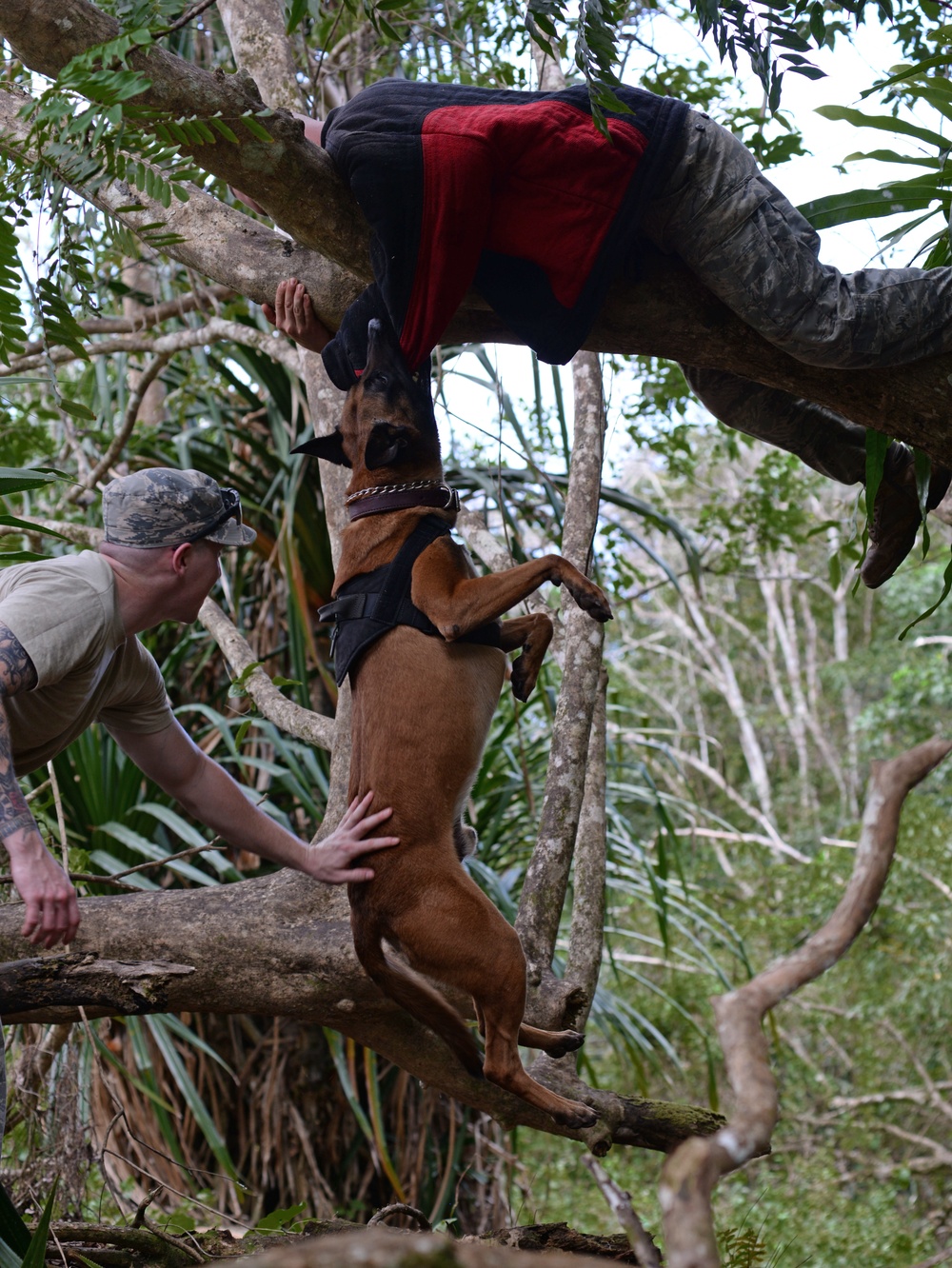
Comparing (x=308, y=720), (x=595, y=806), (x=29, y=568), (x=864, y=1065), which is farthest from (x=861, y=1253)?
(x=29, y=568)

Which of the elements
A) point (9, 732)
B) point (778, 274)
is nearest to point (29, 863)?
point (9, 732)

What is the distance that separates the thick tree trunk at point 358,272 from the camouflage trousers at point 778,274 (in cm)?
9

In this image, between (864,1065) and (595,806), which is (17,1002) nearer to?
(595,806)

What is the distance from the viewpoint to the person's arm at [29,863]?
188 centimetres

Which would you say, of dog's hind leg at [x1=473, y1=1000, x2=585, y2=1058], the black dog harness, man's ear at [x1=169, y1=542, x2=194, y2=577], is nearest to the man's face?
man's ear at [x1=169, y1=542, x2=194, y2=577]

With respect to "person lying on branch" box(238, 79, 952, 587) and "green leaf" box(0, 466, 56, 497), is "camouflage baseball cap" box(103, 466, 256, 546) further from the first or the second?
"person lying on branch" box(238, 79, 952, 587)

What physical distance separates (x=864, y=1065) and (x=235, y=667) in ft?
26.0

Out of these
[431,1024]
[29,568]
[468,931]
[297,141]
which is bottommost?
[431,1024]

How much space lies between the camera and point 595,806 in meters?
2.97

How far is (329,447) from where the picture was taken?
255 centimetres

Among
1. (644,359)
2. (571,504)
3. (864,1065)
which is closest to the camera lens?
(571,504)

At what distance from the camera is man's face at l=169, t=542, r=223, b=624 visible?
228 cm

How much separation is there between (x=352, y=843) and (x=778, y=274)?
1359 millimetres

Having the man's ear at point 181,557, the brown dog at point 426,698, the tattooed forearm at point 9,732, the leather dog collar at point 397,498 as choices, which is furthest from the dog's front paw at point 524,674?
the tattooed forearm at point 9,732
